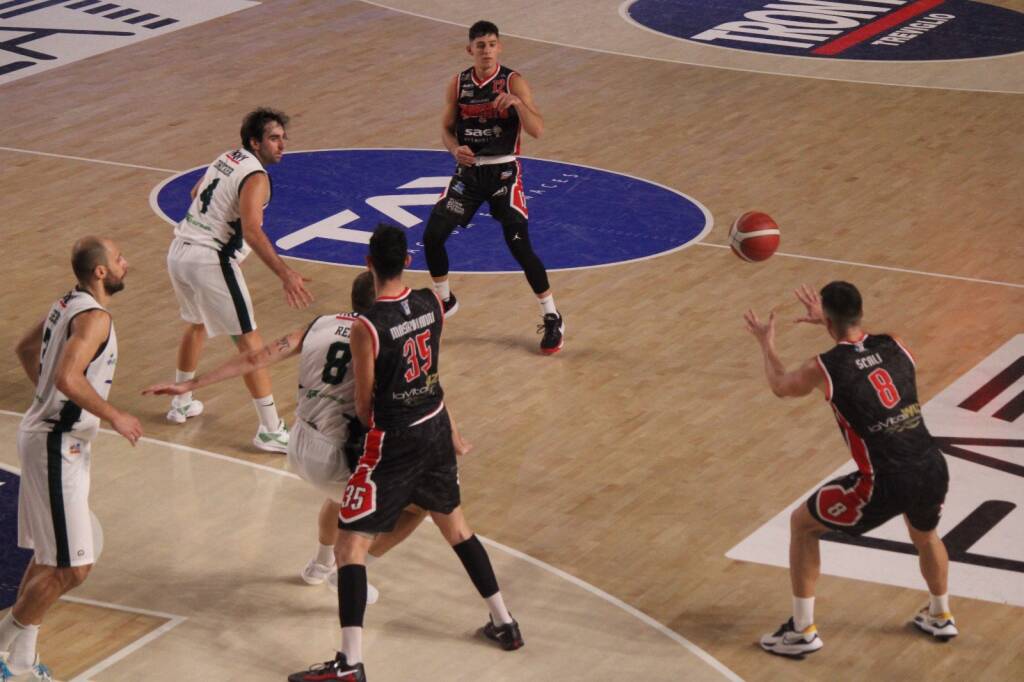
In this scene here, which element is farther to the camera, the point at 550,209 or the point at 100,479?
the point at 550,209

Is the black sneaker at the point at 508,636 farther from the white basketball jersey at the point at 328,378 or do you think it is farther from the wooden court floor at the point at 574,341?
the white basketball jersey at the point at 328,378

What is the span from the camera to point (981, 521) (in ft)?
28.8

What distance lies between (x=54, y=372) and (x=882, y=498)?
3734 mm

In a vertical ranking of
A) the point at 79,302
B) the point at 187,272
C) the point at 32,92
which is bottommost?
the point at 32,92

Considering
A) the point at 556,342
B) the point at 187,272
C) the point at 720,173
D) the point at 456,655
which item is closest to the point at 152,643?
the point at 456,655

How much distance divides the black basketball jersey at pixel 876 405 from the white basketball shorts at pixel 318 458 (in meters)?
2.27

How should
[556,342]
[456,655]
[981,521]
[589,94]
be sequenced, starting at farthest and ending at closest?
[589,94] → [556,342] → [981,521] → [456,655]

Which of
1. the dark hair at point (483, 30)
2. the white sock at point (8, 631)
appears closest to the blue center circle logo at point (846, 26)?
the dark hair at point (483, 30)

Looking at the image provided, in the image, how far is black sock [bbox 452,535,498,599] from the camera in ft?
24.6

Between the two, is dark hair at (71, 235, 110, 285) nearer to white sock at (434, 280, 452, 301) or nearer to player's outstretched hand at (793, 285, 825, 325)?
player's outstretched hand at (793, 285, 825, 325)

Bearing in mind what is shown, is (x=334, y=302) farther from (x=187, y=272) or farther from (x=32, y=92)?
(x=32, y=92)

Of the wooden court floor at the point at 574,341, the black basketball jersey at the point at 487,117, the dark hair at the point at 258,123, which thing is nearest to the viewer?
the wooden court floor at the point at 574,341

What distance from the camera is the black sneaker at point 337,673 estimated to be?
282 inches

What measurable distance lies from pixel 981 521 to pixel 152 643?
4.41 m
